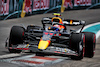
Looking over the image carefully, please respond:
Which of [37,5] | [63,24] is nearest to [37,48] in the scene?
[63,24]

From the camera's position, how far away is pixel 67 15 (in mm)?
21922

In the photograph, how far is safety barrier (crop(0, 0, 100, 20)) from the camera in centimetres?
1853

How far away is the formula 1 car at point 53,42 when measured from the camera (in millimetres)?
8086

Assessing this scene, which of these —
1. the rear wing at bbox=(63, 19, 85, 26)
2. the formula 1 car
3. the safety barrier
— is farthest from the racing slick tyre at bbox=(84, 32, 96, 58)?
the safety barrier

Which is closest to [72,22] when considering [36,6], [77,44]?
[77,44]

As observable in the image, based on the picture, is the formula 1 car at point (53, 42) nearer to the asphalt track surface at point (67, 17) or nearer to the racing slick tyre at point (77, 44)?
the racing slick tyre at point (77, 44)

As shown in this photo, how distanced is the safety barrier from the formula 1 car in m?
9.38

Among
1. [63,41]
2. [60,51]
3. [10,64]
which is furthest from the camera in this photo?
[63,41]

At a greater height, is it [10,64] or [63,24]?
[63,24]

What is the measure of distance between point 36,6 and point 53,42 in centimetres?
1267

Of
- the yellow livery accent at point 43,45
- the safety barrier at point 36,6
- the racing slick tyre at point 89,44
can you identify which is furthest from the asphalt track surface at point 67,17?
the yellow livery accent at point 43,45

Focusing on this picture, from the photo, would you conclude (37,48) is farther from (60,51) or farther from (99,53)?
(99,53)

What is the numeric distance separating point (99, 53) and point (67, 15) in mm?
12370

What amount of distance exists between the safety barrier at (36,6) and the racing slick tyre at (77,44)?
10.8 metres
